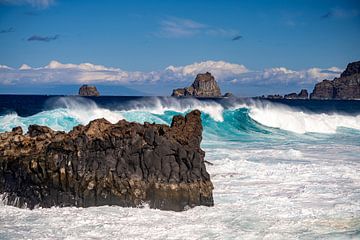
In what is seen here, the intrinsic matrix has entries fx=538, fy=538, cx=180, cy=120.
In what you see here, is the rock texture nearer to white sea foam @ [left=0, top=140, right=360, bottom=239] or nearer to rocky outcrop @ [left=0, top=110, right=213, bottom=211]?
white sea foam @ [left=0, top=140, right=360, bottom=239]

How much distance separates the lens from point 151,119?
122ft

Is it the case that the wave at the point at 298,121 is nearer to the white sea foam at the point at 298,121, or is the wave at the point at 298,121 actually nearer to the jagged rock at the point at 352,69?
the white sea foam at the point at 298,121

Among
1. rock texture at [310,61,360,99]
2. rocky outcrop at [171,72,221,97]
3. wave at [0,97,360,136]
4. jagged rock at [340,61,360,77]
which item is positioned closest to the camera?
wave at [0,97,360,136]

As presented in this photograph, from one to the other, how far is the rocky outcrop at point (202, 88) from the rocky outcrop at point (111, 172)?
142m

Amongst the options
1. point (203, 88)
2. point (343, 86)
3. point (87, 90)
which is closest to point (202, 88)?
point (203, 88)

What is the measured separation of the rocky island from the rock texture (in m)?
36.1

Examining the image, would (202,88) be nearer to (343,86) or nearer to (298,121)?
(343,86)

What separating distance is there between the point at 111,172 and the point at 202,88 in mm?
145985

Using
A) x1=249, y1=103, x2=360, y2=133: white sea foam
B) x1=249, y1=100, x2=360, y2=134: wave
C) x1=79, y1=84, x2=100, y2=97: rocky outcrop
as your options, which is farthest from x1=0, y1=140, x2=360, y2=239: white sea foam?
x1=79, y1=84, x2=100, y2=97: rocky outcrop

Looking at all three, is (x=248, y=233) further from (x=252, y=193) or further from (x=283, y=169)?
(x=283, y=169)

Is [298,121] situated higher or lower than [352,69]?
lower

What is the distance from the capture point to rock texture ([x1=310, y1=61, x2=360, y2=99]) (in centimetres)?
17262

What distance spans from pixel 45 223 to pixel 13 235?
82 centimetres

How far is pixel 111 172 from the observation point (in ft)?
36.4
